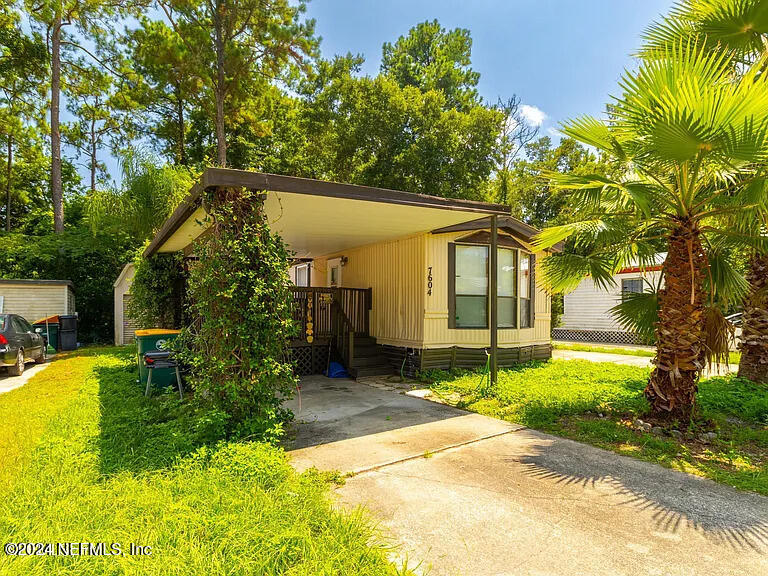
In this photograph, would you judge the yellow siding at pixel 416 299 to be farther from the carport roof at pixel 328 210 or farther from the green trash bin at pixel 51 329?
the green trash bin at pixel 51 329

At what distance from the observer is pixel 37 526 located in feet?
8.16

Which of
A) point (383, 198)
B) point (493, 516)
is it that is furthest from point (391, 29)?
point (493, 516)

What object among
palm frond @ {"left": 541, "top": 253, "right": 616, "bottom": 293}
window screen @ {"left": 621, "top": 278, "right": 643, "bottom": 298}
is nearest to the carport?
palm frond @ {"left": 541, "top": 253, "right": 616, "bottom": 293}

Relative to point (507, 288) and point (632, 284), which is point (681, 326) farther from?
point (632, 284)

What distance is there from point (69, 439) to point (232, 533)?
2.81m

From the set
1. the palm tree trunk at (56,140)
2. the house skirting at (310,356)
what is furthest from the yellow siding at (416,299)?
the palm tree trunk at (56,140)

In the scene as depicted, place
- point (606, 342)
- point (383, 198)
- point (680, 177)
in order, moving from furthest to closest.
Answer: point (606, 342)
point (383, 198)
point (680, 177)

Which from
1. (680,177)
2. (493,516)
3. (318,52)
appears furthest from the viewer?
(318,52)

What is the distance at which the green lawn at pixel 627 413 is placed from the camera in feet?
13.2

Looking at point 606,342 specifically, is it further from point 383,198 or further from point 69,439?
point 69,439

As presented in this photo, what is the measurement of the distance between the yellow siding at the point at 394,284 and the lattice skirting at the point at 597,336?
1078 cm

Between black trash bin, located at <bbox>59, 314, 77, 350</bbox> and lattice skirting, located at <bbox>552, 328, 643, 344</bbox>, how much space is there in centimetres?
1715

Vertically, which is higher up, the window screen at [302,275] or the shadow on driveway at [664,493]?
the window screen at [302,275]

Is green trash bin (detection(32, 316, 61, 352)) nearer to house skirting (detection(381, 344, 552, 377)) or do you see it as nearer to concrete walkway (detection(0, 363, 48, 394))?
concrete walkway (detection(0, 363, 48, 394))
